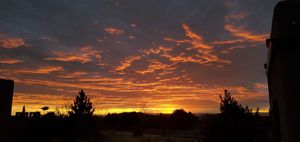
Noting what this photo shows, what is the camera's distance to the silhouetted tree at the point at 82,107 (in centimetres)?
3061

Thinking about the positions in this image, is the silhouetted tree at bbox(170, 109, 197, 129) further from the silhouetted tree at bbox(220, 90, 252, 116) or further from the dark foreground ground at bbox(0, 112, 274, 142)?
the silhouetted tree at bbox(220, 90, 252, 116)

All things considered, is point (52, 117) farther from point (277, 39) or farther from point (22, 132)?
point (277, 39)

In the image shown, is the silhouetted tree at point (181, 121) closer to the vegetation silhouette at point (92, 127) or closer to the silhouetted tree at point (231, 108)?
the vegetation silhouette at point (92, 127)

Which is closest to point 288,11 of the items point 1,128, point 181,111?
point 1,128

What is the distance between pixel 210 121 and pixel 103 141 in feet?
54.0

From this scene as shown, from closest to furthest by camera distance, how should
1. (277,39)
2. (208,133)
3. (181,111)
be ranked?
(277,39) → (208,133) → (181,111)

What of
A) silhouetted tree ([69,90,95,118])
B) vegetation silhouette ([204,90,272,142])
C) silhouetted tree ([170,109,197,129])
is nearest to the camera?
vegetation silhouette ([204,90,272,142])

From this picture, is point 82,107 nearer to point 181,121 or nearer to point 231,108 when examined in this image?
point 231,108

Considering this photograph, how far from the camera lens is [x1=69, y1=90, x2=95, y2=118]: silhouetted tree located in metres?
30.6

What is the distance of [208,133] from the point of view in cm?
1408

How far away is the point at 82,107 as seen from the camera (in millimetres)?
31125

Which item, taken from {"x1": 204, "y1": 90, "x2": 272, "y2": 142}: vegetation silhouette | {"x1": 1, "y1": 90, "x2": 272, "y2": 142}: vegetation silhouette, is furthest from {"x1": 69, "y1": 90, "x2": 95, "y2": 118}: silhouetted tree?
{"x1": 204, "y1": 90, "x2": 272, "y2": 142}: vegetation silhouette

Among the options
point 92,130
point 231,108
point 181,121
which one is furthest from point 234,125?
point 181,121

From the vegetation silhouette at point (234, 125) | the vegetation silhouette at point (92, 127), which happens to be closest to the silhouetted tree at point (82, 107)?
the vegetation silhouette at point (92, 127)
